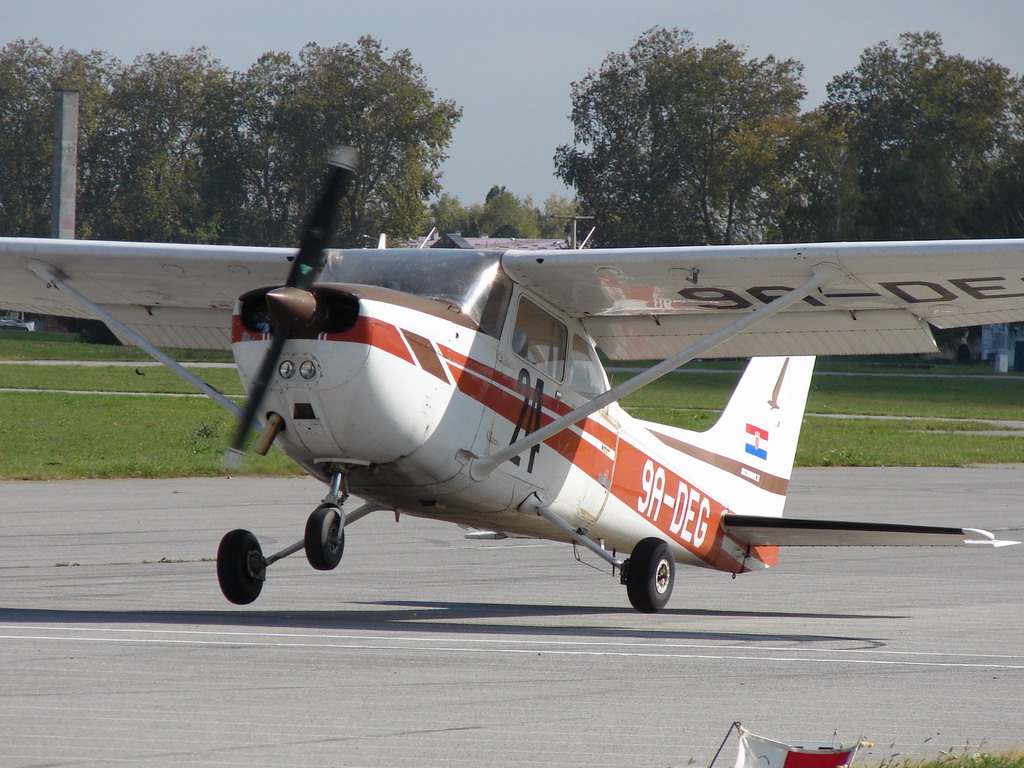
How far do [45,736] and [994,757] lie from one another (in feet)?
11.9

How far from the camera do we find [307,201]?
315ft

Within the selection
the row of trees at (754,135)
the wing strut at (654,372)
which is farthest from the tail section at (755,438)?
the row of trees at (754,135)

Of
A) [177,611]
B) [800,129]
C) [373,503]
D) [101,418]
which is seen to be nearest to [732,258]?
[373,503]

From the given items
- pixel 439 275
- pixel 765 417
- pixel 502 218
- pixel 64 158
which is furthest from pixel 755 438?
pixel 502 218

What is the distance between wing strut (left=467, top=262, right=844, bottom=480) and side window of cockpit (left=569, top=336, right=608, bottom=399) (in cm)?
67

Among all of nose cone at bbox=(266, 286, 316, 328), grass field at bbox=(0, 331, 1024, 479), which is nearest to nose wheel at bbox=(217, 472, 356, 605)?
grass field at bbox=(0, 331, 1024, 479)

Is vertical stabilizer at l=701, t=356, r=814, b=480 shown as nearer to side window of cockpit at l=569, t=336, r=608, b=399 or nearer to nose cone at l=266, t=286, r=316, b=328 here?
side window of cockpit at l=569, t=336, r=608, b=399

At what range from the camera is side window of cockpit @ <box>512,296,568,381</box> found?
9797mm

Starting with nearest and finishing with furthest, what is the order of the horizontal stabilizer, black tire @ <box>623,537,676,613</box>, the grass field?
the horizontal stabilizer → black tire @ <box>623,537,676,613</box> → the grass field

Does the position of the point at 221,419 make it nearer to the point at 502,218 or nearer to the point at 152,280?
the point at 152,280

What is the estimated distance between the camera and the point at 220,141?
3939 inches

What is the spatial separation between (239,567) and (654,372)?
127 inches

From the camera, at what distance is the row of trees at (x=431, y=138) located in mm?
92375

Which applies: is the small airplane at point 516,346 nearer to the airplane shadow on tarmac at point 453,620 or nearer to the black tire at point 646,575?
the black tire at point 646,575
